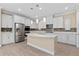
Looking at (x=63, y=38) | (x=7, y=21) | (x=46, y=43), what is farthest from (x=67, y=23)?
(x=7, y=21)

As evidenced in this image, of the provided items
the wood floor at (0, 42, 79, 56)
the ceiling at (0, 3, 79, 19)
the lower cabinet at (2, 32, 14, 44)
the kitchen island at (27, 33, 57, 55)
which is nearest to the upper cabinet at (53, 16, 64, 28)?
the ceiling at (0, 3, 79, 19)

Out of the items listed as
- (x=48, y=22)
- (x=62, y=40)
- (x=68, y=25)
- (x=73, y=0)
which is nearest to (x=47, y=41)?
(x=73, y=0)

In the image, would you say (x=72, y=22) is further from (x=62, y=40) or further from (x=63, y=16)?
(x=62, y=40)

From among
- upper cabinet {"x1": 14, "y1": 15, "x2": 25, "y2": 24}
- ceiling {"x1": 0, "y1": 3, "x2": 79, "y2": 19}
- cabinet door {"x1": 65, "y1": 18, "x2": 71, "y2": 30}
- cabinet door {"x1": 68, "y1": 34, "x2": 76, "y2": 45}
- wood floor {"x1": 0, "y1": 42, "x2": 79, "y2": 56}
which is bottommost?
wood floor {"x1": 0, "y1": 42, "x2": 79, "y2": 56}

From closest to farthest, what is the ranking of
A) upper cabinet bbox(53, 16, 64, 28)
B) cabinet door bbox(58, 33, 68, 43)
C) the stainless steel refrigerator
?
cabinet door bbox(58, 33, 68, 43) < the stainless steel refrigerator < upper cabinet bbox(53, 16, 64, 28)

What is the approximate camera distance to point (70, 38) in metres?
5.82

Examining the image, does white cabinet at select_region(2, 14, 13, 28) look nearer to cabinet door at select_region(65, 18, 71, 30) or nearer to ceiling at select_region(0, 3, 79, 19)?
ceiling at select_region(0, 3, 79, 19)

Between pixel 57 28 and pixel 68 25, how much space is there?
40.5 inches

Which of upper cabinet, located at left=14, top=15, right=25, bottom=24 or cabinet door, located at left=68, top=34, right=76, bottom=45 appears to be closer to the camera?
cabinet door, located at left=68, top=34, right=76, bottom=45

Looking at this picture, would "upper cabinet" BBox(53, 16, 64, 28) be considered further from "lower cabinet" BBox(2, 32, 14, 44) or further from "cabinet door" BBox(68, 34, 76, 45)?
"lower cabinet" BBox(2, 32, 14, 44)

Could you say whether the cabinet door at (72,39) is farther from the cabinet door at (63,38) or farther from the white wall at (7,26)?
the white wall at (7,26)

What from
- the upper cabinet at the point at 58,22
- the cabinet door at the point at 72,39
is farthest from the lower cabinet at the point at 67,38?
the upper cabinet at the point at 58,22

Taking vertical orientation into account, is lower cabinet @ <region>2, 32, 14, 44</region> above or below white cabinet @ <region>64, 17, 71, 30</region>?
below

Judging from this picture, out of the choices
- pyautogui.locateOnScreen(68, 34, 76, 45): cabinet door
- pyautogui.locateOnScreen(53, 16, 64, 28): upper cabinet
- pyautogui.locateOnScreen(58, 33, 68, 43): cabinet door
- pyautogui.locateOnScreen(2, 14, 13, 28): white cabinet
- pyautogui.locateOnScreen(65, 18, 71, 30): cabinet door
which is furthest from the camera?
pyautogui.locateOnScreen(53, 16, 64, 28): upper cabinet
